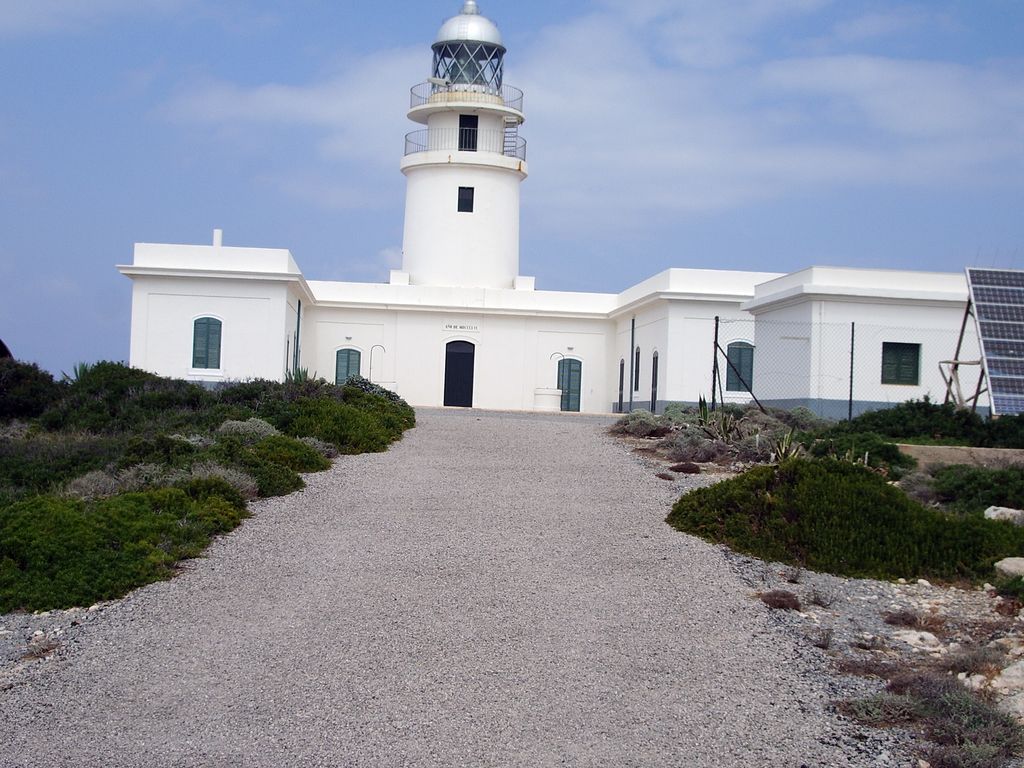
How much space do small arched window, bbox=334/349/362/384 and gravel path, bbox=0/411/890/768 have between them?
20919mm

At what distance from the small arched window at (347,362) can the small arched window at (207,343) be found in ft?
15.5

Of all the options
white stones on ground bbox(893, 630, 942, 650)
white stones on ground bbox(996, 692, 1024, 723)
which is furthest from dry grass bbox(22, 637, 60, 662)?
white stones on ground bbox(996, 692, 1024, 723)

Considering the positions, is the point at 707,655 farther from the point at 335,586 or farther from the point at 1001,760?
the point at 335,586

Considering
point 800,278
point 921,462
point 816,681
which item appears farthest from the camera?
point 800,278

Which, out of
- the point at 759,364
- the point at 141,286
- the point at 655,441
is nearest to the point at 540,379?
the point at 759,364

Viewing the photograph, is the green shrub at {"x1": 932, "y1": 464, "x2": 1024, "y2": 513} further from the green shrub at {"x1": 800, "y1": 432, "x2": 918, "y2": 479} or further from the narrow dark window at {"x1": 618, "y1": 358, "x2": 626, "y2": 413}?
the narrow dark window at {"x1": 618, "y1": 358, "x2": 626, "y2": 413}

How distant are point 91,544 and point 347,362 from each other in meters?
23.2

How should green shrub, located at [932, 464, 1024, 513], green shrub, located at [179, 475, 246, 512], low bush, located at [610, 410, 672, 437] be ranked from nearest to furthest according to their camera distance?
green shrub, located at [179, 475, 246, 512] → green shrub, located at [932, 464, 1024, 513] → low bush, located at [610, 410, 672, 437]

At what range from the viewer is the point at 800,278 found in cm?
2416

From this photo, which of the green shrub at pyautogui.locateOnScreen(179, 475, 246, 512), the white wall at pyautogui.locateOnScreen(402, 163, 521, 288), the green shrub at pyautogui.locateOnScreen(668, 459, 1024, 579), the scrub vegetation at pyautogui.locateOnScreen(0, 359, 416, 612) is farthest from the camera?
the white wall at pyautogui.locateOnScreen(402, 163, 521, 288)

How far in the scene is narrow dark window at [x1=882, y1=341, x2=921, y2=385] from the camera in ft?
77.3

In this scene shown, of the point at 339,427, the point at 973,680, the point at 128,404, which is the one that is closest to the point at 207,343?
the point at 128,404

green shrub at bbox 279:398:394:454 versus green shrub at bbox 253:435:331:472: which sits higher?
green shrub at bbox 279:398:394:454

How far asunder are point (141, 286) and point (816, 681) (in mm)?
Answer: 24506
